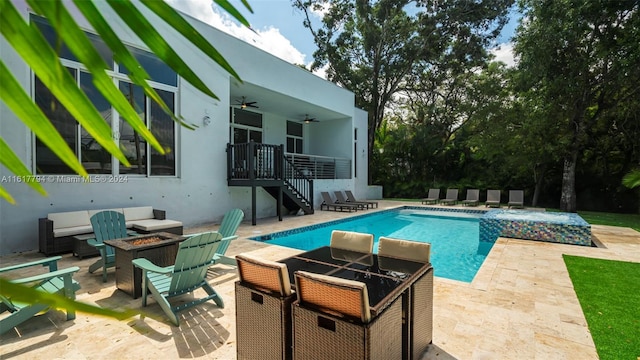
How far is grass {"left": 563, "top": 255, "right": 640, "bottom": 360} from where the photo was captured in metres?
2.88

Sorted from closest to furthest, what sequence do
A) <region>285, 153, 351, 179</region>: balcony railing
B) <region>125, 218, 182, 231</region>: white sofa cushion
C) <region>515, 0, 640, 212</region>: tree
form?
<region>125, 218, 182, 231</region>: white sofa cushion < <region>515, 0, 640, 212</region>: tree < <region>285, 153, 351, 179</region>: balcony railing

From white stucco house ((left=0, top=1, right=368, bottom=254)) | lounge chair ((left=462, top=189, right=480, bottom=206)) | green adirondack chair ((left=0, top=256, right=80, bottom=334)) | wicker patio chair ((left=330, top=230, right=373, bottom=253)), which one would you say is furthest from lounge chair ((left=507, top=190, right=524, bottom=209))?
green adirondack chair ((left=0, top=256, right=80, bottom=334))

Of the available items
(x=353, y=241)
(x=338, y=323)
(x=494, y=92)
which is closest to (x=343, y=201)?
(x=494, y=92)

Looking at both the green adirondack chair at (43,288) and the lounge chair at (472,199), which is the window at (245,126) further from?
the lounge chair at (472,199)

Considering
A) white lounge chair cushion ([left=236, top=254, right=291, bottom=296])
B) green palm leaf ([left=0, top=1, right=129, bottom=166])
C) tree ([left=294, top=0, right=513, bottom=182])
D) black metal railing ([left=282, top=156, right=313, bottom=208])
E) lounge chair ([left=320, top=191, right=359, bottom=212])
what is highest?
tree ([left=294, top=0, right=513, bottom=182])

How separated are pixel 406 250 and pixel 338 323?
4.60ft

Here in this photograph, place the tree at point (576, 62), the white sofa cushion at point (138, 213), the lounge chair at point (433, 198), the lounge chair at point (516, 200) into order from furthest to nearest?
the lounge chair at point (433, 198)
the lounge chair at point (516, 200)
the tree at point (576, 62)
the white sofa cushion at point (138, 213)

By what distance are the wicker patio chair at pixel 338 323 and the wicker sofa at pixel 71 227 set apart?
5.13 meters

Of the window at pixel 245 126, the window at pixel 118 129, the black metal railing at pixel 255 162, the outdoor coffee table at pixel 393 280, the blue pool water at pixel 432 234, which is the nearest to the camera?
the outdoor coffee table at pixel 393 280

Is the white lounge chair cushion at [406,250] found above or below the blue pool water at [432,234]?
above

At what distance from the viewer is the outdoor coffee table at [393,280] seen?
7.87ft

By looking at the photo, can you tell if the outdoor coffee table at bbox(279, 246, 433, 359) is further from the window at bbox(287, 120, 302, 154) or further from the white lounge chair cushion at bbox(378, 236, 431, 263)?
the window at bbox(287, 120, 302, 154)

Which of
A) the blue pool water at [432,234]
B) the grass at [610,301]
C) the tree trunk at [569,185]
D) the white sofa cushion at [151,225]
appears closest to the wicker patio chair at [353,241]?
the grass at [610,301]

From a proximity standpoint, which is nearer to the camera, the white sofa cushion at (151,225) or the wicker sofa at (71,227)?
the wicker sofa at (71,227)
